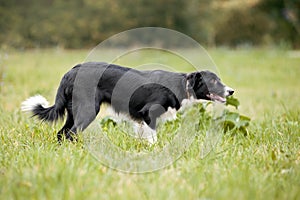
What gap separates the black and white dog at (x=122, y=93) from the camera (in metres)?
4.16

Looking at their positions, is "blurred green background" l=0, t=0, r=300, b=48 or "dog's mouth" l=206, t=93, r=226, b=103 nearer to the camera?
"dog's mouth" l=206, t=93, r=226, b=103

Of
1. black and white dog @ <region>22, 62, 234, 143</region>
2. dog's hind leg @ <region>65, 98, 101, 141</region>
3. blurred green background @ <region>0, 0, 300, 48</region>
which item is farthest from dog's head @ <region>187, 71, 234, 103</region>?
blurred green background @ <region>0, 0, 300, 48</region>

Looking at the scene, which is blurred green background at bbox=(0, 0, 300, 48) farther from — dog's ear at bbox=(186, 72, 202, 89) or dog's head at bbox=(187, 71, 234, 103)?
dog's ear at bbox=(186, 72, 202, 89)

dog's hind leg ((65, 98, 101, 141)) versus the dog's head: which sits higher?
the dog's head

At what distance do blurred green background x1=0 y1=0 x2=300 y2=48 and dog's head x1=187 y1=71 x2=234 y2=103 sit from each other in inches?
729

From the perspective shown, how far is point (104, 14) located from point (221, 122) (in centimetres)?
2158

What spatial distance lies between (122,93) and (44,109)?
0.87 meters

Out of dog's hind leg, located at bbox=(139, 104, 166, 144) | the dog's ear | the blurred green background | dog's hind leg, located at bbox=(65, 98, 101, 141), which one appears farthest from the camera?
the blurred green background

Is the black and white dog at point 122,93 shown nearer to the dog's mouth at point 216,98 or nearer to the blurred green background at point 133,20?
the dog's mouth at point 216,98

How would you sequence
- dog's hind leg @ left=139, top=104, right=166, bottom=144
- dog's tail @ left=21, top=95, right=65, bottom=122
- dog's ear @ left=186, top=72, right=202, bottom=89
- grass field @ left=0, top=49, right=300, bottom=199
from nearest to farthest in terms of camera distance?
grass field @ left=0, top=49, right=300, bottom=199 → dog's tail @ left=21, top=95, right=65, bottom=122 → dog's hind leg @ left=139, top=104, right=166, bottom=144 → dog's ear @ left=186, top=72, right=202, bottom=89

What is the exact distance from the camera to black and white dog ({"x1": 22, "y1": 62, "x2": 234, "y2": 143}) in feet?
13.6

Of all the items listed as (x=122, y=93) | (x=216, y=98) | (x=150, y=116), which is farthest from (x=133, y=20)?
(x=150, y=116)

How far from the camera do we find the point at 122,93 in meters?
4.40

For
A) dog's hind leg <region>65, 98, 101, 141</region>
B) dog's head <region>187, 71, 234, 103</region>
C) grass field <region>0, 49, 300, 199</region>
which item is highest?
dog's head <region>187, 71, 234, 103</region>
